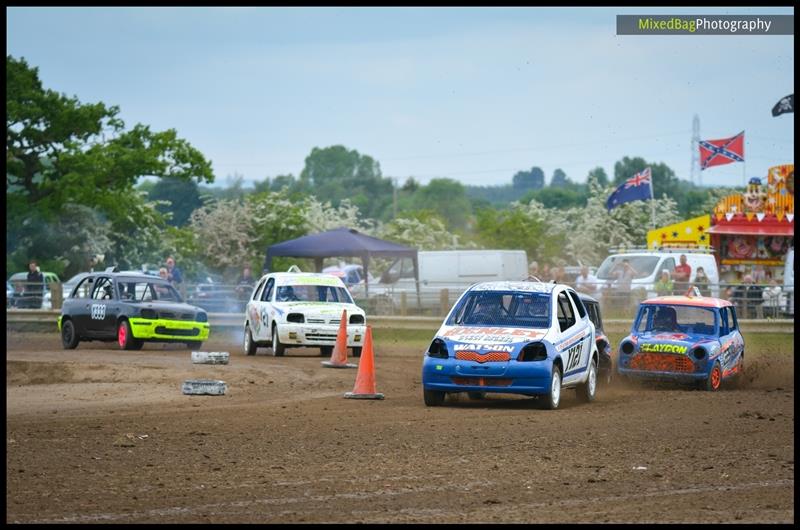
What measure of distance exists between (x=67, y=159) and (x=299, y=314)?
2382cm

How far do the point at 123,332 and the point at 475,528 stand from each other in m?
20.0

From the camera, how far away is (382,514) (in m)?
9.12

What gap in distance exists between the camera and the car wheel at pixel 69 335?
28.5 m

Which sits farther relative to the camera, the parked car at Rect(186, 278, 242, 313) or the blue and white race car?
the parked car at Rect(186, 278, 242, 313)

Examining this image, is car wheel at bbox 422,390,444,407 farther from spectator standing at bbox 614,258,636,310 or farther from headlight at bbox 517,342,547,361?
spectator standing at bbox 614,258,636,310

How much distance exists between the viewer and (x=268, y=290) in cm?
2712

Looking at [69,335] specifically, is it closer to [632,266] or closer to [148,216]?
[632,266]

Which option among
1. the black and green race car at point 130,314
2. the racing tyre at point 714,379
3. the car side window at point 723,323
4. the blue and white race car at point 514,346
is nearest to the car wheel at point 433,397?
the blue and white race car at point 514,346

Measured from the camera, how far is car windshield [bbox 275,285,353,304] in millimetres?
26891

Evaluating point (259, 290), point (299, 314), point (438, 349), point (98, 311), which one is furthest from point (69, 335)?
point (438, 349)

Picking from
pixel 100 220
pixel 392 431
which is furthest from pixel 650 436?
pixel 100 220

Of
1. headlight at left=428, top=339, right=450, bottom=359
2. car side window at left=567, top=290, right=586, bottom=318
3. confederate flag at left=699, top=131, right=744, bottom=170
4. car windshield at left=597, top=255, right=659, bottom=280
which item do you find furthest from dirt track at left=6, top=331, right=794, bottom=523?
confederate flag at left=699, top=131, right=744, bottom=170

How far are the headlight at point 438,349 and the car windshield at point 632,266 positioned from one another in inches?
718

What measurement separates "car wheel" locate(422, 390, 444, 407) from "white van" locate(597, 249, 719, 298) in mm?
16613
